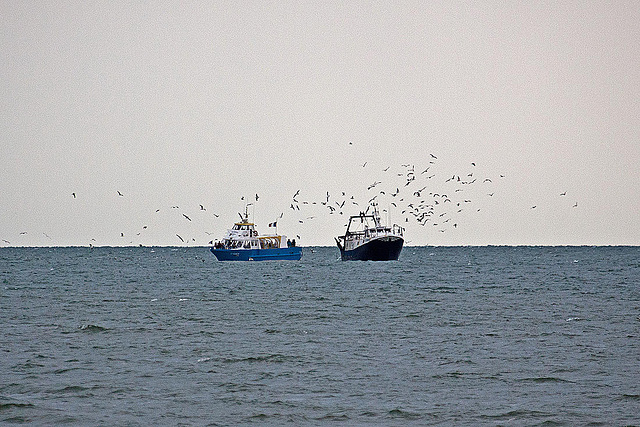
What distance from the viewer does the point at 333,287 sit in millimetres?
71812

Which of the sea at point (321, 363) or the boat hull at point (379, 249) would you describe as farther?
the boat hull at point (379, 249)

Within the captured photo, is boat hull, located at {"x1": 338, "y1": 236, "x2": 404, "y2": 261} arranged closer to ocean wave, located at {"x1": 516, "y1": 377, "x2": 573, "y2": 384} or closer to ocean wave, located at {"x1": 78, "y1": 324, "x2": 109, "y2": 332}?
ocean wave, located at {"x1": 78, "y1": 324, "x2": 109, "y2": 332}

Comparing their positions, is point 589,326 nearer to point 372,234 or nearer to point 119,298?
point 119,298

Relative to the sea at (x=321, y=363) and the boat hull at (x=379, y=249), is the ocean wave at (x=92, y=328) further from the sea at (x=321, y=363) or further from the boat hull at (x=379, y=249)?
the boat hull at (x=379, y=249)

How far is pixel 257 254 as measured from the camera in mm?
124250

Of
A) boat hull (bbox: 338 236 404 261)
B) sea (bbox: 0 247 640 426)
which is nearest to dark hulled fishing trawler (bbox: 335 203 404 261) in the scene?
boat hull (bbox: 338 236 404 261)

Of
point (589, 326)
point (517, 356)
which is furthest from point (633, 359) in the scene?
point (589, 326)

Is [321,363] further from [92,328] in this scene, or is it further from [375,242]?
[375,242]

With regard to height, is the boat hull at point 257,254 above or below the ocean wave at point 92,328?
above

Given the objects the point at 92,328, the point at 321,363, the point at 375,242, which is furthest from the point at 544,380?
the point at 375,242

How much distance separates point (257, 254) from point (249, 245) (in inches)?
78.6

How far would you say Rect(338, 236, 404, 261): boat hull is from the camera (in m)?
112

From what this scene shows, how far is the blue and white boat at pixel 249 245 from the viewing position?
123938 mm

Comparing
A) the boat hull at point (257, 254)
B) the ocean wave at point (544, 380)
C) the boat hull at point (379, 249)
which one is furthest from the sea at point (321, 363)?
the boat hull at point (257, 254)
